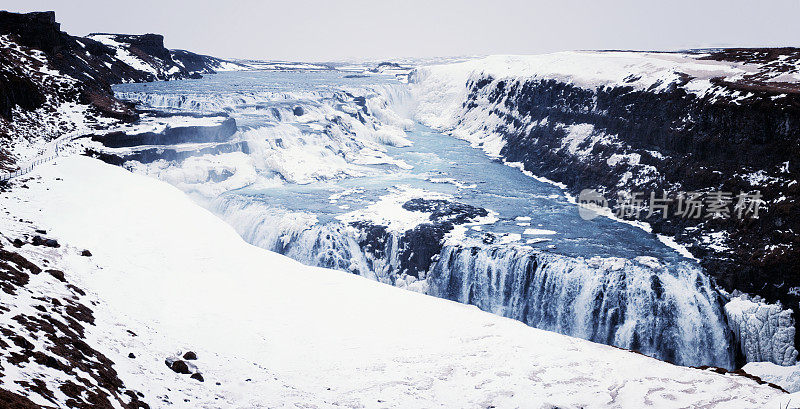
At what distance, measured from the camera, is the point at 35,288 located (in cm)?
1264

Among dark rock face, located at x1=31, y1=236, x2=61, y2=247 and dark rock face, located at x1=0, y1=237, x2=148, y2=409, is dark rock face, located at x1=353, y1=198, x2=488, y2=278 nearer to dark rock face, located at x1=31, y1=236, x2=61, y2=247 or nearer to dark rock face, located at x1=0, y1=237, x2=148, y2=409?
dark rock face, located at x1=31, y1=236, x2=61, y2=247

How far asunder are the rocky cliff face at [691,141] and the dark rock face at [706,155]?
0.21 ft

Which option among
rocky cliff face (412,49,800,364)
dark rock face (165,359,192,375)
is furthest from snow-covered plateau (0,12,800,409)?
rocky cliff face (412,49,800,364)

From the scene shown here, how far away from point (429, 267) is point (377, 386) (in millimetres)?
13325

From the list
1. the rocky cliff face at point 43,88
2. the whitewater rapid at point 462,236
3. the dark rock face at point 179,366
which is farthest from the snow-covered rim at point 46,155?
the dark rock face at point 179,366

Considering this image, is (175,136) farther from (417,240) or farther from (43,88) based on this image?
(417,240)

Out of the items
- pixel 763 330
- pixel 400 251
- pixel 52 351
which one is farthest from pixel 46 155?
pixel 763 330

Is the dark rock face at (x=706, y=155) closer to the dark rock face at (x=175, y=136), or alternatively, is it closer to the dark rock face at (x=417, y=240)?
the dark rock face at (x=417, y=240)

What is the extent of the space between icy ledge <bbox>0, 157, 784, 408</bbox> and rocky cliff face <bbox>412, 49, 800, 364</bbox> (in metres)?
11.9

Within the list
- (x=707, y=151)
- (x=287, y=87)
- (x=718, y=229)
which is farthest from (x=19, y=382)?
(x=287, y=87)

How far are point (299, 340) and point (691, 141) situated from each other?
88.0 ft

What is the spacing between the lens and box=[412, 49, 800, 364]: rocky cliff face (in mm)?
24375

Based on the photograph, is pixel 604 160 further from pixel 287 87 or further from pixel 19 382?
pixel 287 87

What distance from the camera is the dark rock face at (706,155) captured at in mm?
23547
